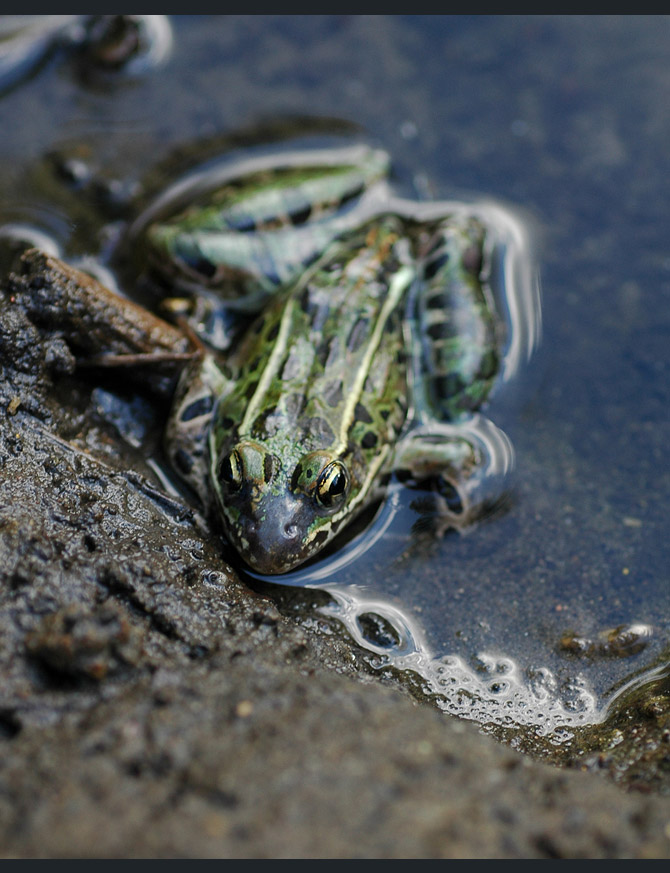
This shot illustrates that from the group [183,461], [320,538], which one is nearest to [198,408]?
[183,461]

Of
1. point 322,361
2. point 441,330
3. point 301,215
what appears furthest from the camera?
point 301,215

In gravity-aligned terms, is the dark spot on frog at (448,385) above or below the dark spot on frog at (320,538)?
below

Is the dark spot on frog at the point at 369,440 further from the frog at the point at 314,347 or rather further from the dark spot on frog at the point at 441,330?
the dark spot on frog at the point at 441,330

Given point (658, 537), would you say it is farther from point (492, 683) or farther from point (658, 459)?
point (492, 683)

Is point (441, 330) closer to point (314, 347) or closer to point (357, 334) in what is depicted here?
point (357, 334)

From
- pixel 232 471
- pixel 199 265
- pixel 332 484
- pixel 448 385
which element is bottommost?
pixel 448 385

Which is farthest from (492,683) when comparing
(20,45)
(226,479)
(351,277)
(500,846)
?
(20,45)

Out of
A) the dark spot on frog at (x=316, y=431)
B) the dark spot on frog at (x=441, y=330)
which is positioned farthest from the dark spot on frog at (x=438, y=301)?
the dark spot on frog at (x=316, y=431)

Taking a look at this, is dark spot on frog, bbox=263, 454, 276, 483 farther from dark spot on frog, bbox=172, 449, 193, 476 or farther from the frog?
dark spot on frog, bbox=172, 449, 193, 476

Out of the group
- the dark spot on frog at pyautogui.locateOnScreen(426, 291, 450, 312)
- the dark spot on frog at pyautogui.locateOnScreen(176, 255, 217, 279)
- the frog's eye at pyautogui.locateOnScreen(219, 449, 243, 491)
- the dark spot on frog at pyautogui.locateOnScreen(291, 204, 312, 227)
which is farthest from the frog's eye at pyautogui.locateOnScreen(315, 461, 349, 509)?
the dark spot on frog at pyautogui.locateOnScreen(291, 204, 312, 227)
